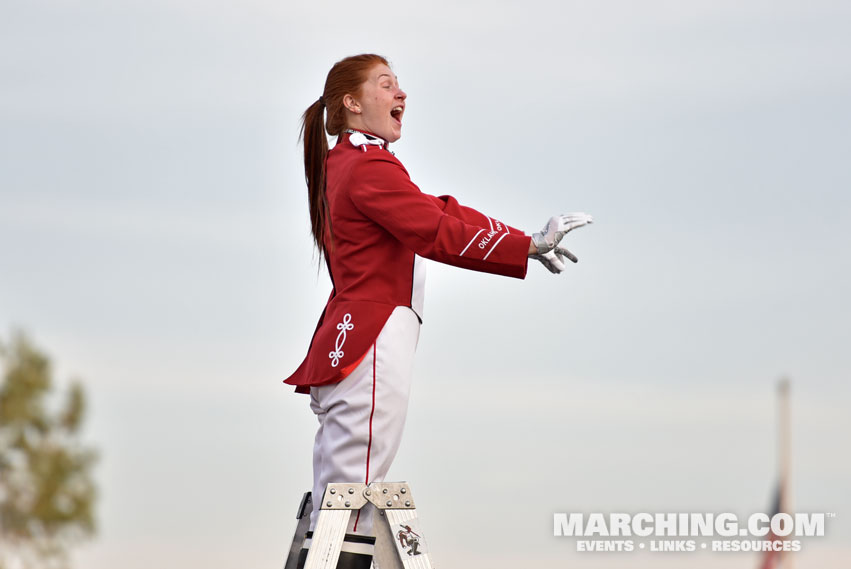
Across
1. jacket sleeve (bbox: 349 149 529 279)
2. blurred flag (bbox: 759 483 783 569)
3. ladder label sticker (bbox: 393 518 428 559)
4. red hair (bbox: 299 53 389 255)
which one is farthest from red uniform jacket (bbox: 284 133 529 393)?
blurred flag (bbox: 759 483 783 569)

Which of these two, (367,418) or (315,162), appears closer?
(367,418)

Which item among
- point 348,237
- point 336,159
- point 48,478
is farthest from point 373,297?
point 48,478

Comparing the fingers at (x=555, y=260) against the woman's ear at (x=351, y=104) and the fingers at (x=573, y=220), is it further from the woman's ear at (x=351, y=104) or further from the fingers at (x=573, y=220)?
the woman's ear at (x=351, y=104)

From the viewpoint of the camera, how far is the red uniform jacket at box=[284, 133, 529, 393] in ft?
10.9

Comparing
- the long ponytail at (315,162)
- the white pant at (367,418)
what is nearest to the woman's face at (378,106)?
the long ponytail at (315,162)

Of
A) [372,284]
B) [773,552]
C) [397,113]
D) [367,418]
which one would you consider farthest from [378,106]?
[773,552]

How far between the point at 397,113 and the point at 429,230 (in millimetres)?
589

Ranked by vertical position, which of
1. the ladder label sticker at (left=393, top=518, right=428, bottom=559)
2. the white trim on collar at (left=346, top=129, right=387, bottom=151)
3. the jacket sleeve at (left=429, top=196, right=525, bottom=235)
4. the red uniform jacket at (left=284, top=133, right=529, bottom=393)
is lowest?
the ladder label sticker at (left=393, top=518, right=428, bottom=559)

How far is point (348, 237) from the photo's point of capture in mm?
3473

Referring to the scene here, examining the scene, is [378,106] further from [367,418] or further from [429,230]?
[367,418]

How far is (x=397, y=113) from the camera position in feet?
12.1

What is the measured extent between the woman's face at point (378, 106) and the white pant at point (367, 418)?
0.66 meters

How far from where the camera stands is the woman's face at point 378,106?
3637 millimetres

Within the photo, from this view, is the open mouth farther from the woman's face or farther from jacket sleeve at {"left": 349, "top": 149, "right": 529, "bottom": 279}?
jacket sleeve at {"left": 349, "top": 149, "right": 529, "bottom": 279}
